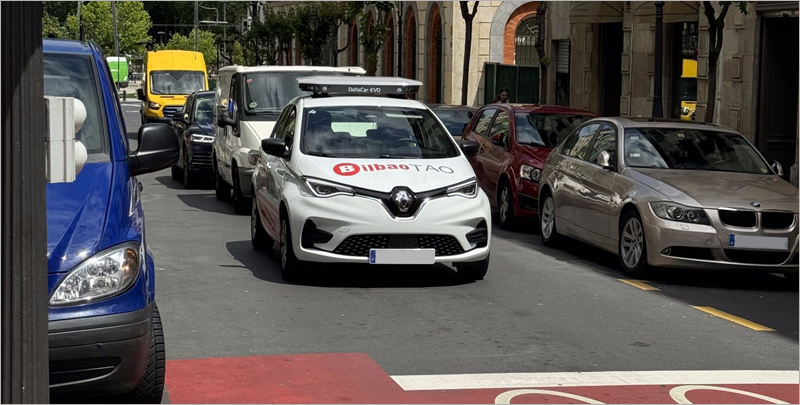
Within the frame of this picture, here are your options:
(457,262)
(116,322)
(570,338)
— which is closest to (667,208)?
(457,262)

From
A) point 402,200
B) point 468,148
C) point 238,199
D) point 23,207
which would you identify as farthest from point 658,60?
point 23,207

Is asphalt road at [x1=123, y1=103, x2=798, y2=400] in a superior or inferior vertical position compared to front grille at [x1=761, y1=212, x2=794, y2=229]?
inferior

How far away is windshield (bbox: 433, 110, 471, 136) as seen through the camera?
66.1 ft

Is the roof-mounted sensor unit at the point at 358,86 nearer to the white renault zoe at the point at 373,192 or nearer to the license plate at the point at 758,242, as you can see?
the white renault zoe at the point at 373,192

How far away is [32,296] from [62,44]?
4.05 meters

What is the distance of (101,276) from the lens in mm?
5984

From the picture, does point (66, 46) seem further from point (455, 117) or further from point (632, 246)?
point (455, 117)

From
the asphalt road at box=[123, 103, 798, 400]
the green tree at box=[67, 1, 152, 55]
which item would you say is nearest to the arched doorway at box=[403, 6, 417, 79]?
the asphalt road at box=[123, 103, 798, 400]

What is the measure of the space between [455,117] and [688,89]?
Result: 8566 mm

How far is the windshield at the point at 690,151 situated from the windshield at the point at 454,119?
7198 millimetres

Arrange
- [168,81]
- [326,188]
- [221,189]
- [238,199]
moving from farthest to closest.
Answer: [168,81] → [221,189] → [238,199] → [326,188]

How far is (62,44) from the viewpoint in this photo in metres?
7.93

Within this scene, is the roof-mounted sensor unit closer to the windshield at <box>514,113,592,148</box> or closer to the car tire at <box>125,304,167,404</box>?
the windshield at <box>514,113,592,148</box>

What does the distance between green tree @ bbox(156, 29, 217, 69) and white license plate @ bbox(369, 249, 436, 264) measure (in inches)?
3796
